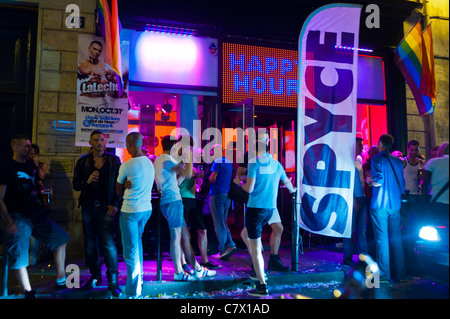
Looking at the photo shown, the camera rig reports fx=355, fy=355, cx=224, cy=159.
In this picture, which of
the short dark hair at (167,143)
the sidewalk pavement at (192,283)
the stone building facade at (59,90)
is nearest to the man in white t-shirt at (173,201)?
the short dark hair at (167,143)

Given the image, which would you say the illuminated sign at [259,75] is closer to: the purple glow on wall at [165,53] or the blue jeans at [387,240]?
the purple glow on wall at [165,53]

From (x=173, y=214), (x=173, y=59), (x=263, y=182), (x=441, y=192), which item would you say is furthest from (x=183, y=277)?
(x=173, y=59)

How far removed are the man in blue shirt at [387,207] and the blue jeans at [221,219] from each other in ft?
8.19

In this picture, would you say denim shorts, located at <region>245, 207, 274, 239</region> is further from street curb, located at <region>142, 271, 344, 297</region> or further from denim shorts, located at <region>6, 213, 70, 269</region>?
denim shorts, located at <region>6, 213, 70, 269</region>

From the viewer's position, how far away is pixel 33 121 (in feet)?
21.3

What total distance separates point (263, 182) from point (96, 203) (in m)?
2.29

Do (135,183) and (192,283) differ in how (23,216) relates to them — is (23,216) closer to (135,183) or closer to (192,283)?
(135,183)

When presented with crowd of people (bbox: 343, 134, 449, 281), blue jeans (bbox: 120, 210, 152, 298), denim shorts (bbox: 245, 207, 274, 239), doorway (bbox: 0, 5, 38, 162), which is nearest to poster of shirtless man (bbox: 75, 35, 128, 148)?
doorway (bbox: 0, 5, 38, 162)

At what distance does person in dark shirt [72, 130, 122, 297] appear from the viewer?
15.6ft

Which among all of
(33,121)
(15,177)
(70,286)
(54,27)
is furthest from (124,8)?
(70,286)

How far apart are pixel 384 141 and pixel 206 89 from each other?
3.65 meters

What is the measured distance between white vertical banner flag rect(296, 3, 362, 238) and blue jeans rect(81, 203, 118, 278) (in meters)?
2.87

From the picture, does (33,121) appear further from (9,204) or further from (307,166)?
(307,166)

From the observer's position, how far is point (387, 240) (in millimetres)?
5789
